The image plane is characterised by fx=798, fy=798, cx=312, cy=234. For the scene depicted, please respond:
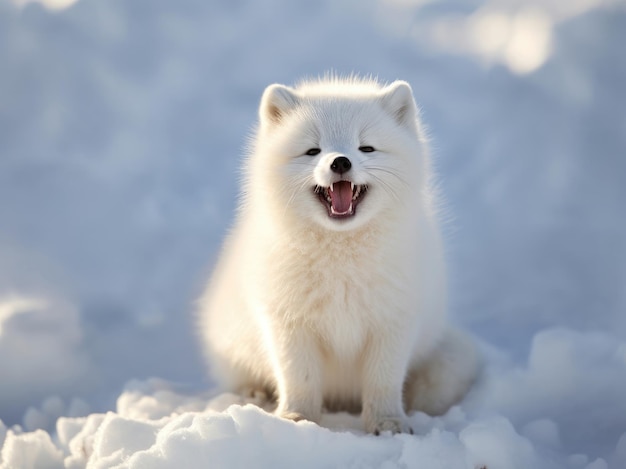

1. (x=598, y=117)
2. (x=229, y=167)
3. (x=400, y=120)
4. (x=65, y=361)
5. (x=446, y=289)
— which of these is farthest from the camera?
(x=229, y=167)

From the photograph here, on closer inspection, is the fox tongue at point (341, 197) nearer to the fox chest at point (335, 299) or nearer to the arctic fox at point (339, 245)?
the arctic fox at point (339, 245)

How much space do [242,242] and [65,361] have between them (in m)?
1.69

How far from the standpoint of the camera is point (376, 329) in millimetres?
4027

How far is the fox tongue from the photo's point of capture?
3789 millimetres

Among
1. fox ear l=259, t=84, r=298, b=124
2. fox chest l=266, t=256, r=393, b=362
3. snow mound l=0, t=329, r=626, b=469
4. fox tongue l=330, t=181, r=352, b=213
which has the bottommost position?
snow mound l=0, t=329, r=626, b=469

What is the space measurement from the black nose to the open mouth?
15 centimetres

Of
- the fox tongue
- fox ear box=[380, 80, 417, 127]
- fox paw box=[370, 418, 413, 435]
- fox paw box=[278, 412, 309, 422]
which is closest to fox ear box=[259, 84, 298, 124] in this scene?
fox ear box=[380, 80, 417, 127]

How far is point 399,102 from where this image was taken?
13.7ft

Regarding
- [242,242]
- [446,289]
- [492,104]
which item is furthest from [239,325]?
[492,104]

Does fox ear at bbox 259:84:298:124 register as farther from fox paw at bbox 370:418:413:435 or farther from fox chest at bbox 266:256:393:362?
fox paw at bbox 370:418:413:435

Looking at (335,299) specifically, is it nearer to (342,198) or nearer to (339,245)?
(339,245)

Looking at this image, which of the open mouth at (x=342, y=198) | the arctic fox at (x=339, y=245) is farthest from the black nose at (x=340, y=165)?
the open mouth at (x=342, y=198)

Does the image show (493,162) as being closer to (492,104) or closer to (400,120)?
(492,104)

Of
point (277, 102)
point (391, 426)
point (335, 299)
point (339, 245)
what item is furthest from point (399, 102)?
point (391, 426)
